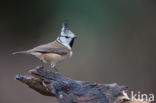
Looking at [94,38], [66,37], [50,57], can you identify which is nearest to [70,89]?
[50,57]

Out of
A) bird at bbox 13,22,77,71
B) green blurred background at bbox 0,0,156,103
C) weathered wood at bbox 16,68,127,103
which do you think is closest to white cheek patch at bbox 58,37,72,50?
bird at bbox 13,22,77,71

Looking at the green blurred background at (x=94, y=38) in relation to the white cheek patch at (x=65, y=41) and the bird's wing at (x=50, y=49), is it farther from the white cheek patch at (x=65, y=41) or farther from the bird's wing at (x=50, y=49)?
the bird's wing at (x=50, y=49)

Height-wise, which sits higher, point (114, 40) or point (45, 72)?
point (114, 40)

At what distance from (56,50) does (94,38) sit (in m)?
2.42

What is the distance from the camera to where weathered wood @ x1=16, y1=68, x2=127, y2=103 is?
2602 mm

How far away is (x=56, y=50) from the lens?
9.64 ft

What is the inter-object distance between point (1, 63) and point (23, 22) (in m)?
0.64

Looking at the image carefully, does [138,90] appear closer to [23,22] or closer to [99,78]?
[99,78]

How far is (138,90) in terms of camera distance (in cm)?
517

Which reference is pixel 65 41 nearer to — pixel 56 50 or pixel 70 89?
pixel 56 50

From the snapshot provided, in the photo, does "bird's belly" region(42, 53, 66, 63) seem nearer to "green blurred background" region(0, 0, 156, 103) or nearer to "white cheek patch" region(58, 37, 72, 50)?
"white cheek patch" region(58, 37, 72, 50)

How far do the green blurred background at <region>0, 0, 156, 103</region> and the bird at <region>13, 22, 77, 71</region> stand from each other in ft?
Answer: 7.07

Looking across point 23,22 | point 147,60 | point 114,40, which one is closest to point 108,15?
point 114,40

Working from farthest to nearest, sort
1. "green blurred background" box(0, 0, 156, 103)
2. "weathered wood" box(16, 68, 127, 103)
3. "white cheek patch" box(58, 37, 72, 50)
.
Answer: "green blurred background" box(0, 0, 156, 103) → "white cheek patch" box(58, 37, 72, 50) → "weathered wood" box(16, 68, 127, 103)
